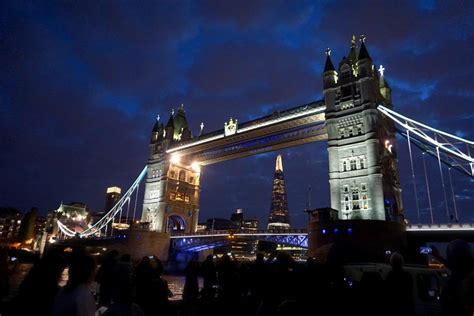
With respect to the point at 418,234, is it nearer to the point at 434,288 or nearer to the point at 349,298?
the point at 434,288

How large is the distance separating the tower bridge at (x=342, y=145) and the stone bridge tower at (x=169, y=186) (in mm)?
208

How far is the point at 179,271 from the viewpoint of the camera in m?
57.4

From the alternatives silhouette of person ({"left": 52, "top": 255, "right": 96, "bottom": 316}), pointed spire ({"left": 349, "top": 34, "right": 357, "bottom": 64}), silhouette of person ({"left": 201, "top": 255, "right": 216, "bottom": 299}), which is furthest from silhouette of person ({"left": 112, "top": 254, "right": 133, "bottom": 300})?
pointed spire ({"left": 349, "top": 34, "right": 357, "bottom": 64})

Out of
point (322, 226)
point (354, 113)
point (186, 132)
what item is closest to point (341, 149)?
point (354, 113)

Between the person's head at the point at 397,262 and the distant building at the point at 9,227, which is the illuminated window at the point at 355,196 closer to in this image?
the person's head at the point at 397,262

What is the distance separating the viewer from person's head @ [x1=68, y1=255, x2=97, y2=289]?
11.3ft

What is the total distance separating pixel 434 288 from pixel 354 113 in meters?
34.5

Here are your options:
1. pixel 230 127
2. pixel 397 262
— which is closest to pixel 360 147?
pixel 230 127

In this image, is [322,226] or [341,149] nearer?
[322,226]

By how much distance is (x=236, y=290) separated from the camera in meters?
9.17

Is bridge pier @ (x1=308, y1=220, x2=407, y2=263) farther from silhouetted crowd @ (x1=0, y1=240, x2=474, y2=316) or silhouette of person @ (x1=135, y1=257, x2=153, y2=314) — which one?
silhouette of person @ (x1=135, y1=257, x2=153, y2=314)

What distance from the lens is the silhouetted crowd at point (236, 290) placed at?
129 inches

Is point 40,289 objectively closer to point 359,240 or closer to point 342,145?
point 359,240

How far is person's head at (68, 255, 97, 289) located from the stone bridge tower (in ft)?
196
